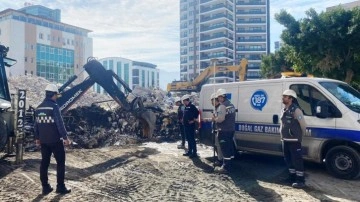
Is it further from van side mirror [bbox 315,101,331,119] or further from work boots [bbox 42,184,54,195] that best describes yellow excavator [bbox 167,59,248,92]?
work boots [bbox 42,184,54,195]

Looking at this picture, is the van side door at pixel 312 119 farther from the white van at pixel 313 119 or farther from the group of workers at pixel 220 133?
the group of workers at pixel 220 133

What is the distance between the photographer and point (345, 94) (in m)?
7.42

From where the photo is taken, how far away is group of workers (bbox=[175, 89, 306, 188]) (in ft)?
21.5

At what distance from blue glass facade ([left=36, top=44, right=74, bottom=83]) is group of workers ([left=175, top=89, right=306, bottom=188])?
63434 mm

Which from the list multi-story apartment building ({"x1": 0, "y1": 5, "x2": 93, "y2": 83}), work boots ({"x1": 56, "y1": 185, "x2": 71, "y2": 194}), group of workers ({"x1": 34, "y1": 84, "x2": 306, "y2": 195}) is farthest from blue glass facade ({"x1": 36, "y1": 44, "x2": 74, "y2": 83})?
work boots ({"x1": 56, "y1": 185, "x2": 71, "y2": 194})

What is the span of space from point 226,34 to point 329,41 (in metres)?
73.2

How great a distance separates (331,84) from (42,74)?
67170 mm

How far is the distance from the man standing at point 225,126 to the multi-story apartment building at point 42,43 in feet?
193

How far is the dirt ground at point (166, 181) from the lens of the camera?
19.2 feet

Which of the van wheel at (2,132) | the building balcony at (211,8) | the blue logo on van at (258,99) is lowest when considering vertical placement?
the van wheel at (2,132)

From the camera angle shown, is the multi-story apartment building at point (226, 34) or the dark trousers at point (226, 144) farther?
the multi-story apartment building at point (226, 34)

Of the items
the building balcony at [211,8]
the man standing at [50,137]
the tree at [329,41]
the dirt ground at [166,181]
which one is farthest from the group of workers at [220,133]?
the building balcony at [211,8]

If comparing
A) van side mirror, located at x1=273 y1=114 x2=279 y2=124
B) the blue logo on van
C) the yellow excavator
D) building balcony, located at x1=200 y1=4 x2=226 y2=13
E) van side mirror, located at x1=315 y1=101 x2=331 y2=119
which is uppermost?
building balcony, located at x1=200 y1=4 x2=226 y2=13

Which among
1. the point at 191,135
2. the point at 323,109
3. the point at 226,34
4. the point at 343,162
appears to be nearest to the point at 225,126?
the point at 323,109
